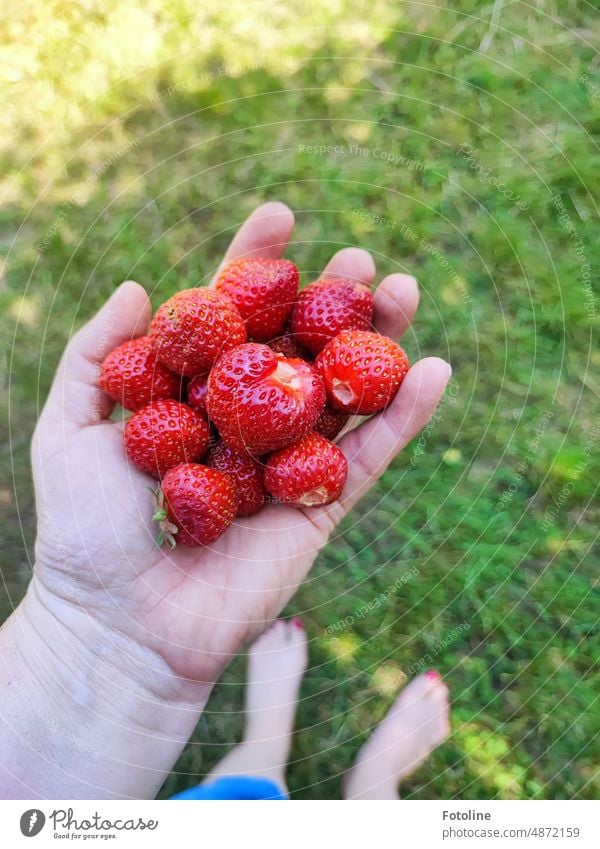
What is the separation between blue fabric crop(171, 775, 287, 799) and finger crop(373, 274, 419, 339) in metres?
0.61

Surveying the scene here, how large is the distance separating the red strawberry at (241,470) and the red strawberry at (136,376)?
0.09 m

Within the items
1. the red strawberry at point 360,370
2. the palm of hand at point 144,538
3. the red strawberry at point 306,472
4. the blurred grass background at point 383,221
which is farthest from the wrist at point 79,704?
the red strawberry at point 360,370

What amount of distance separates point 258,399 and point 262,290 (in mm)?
161

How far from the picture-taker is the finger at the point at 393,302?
3.18 ft

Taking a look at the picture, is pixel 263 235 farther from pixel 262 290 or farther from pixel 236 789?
pixel 236 789

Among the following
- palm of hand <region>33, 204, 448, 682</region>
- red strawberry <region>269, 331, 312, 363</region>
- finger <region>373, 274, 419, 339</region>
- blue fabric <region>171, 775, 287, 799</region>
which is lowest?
blue fabric <region>171, 775, 287, 799</region>

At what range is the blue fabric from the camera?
3.05ft

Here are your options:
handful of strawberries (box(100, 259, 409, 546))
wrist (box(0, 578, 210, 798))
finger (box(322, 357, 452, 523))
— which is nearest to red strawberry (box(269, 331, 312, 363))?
handful of strawberries (box(100, 259, 409, 546))

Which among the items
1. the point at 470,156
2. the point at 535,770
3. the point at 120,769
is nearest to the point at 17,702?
the point at 120,769

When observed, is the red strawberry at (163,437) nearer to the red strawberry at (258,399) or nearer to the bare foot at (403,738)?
the red strawberry at (258,399)

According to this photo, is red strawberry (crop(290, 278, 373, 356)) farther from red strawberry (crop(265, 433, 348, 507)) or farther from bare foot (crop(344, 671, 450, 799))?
bare foot (crop(344, 671, 450, 799))

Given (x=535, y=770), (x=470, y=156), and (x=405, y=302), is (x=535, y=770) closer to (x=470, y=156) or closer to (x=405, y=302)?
(x=405, y=302)

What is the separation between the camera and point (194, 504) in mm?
775

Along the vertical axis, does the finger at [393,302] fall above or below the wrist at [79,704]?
above
